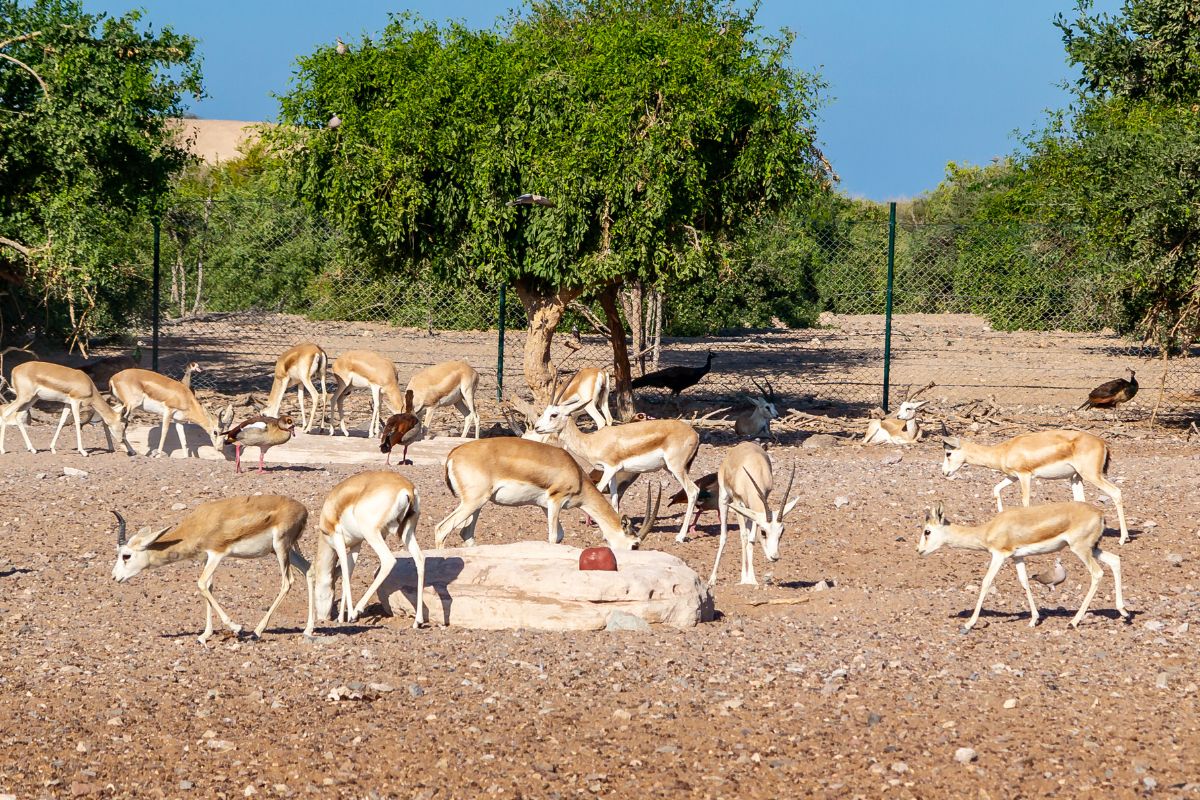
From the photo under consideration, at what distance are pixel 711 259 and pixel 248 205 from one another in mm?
12459

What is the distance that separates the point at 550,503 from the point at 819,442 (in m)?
8.46

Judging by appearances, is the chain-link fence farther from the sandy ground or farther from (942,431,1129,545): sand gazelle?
the sandy ground

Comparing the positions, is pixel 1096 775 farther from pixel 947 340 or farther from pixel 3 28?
pixel 947 340

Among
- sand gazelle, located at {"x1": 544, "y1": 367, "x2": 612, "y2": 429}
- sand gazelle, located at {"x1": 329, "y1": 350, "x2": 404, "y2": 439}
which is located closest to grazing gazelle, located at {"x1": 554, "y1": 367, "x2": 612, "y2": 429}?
sand gazelle, located at {"x1": 544, "y1": 367, "x2": 612, "y2": 429}

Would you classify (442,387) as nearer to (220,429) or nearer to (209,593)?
(220,429)

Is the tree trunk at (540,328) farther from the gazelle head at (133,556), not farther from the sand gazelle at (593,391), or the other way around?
the gazelle head at (133,556)

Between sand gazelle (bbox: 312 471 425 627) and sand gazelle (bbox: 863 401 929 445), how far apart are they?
1044 cm

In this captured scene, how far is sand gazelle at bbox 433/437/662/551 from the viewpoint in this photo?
10.6 meters

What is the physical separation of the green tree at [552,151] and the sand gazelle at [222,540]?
8373mm

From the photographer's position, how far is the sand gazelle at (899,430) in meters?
18.4

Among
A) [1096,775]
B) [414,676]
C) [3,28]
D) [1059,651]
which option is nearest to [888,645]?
[1059,651]

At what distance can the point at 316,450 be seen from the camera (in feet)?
52.6

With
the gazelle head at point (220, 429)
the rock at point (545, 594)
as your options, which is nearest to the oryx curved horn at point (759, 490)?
the rock at point (545, 594)

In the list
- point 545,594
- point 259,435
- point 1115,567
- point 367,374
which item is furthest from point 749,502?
point 367,374
